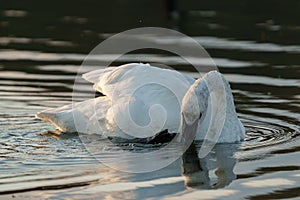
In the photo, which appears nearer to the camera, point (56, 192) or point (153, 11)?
point (56, 192)

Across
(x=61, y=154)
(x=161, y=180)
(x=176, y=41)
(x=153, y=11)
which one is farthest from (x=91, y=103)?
(x=153, y=11)

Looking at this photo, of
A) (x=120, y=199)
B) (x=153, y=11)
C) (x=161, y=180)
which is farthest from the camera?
(x=153, y=11)

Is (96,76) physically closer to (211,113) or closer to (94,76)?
(94,76)

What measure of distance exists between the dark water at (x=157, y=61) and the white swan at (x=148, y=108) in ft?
0.74

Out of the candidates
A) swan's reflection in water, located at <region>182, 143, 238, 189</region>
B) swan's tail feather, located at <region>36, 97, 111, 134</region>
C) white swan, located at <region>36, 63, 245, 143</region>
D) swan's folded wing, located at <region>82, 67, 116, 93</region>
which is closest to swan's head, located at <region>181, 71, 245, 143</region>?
white swan, located at <region>36, 63, 245, 143</region>

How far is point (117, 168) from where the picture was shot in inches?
328

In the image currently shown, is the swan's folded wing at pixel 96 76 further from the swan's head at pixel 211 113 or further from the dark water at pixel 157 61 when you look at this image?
the swan's head at pixel 211 113

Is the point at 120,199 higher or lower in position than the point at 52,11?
lower

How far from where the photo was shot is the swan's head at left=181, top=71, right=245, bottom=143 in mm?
9352

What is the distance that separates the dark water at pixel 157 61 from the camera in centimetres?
776

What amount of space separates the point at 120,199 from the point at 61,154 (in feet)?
5.36

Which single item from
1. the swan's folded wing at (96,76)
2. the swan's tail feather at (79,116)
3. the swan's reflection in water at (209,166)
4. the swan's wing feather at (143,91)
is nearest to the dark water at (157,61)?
the swan's reflection in water at (209,166)

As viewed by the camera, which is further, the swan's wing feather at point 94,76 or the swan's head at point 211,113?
the swan's wing feather at point 94,76

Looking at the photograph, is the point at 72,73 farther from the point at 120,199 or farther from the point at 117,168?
the point at 120,199
